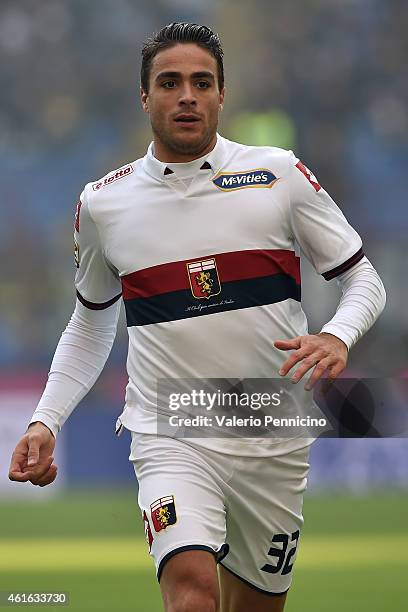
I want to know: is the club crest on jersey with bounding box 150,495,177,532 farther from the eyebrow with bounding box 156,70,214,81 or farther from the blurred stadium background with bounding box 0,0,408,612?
the blurred stadium background with bounding box 0,0,408,612

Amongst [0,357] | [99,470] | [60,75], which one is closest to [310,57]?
[60,75]

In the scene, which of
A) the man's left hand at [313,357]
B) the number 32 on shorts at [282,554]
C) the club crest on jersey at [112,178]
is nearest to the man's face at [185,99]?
the club crest on jersey at [112,178]

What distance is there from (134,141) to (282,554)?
2199 cm

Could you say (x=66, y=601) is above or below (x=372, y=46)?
below

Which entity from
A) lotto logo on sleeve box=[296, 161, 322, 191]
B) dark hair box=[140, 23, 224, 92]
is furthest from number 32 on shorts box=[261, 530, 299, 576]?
dark hair box=[140, 23, 224, 92]

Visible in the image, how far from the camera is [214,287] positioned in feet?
15.4

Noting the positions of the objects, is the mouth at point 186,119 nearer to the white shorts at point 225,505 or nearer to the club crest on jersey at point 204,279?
the club crest on jersey at point 204,279

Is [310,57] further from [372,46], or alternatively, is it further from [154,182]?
[154,182]

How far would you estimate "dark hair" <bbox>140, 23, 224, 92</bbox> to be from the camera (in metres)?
4.84

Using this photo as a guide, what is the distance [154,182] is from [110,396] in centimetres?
1479

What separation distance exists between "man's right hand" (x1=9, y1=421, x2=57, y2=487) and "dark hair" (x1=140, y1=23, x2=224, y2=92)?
4.44 feet

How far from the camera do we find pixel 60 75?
26.9 m

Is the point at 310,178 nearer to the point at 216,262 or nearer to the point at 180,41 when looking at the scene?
the point at 216,262

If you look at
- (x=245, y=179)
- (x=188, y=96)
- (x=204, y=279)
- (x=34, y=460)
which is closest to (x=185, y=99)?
(x=188, y=96)
